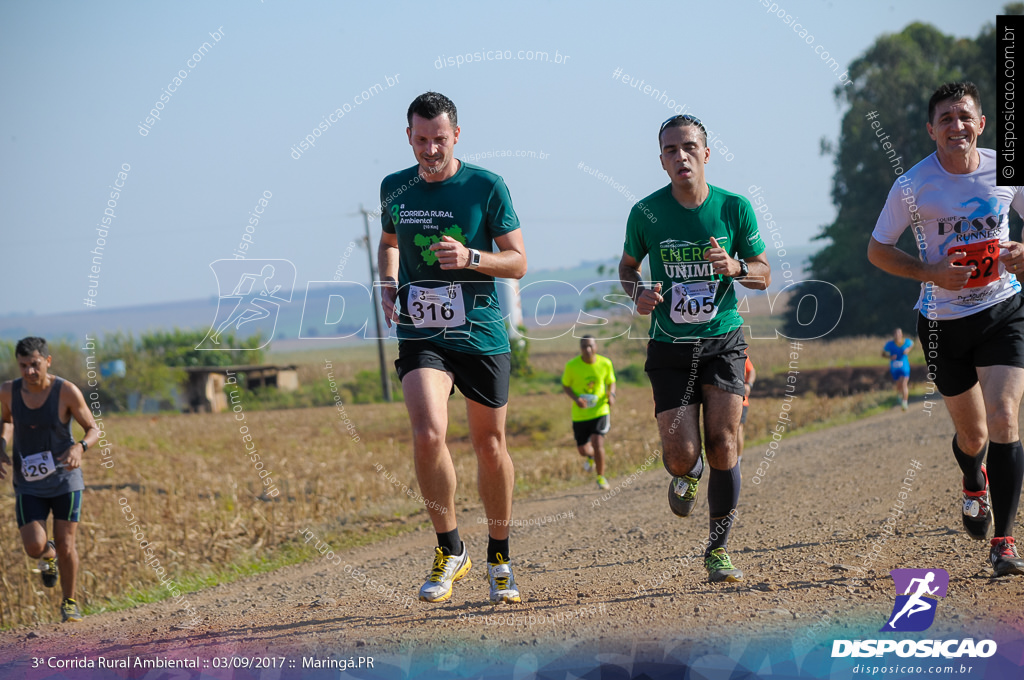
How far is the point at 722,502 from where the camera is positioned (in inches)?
207

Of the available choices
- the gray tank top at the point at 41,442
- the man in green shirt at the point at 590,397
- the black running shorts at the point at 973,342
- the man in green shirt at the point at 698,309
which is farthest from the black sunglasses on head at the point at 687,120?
the man in green shirt at the point at 590,397

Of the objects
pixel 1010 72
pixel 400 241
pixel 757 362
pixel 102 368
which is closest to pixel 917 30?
pixel 757 362

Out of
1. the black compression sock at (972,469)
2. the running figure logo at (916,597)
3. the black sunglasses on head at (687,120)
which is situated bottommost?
the running figure logo at (916,597)

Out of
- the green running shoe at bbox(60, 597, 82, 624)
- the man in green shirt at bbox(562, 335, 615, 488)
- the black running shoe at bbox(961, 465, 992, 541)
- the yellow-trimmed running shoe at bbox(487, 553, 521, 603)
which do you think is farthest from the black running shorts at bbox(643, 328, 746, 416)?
the man in green shirt at bbox(562, 335, 615, 488)

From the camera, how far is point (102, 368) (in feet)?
140

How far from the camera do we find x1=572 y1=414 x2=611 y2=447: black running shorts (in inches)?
479

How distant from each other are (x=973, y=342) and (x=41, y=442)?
272 inches

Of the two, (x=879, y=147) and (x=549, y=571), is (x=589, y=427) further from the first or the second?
(x=879, y=147)

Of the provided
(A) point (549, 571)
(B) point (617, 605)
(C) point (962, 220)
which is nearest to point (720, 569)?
(B) point (617, 605)

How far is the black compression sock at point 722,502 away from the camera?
525cm

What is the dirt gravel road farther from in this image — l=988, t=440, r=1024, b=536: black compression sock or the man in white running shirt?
the man in white running shirt

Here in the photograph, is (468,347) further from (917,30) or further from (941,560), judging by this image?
(917,30)

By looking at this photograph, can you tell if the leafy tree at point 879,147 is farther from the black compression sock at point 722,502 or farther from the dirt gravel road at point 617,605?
the black compression sock at point 722,502

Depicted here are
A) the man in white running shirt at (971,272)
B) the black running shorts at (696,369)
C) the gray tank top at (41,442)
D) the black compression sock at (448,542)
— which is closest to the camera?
the man in white running shirt at (971,272)
